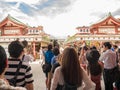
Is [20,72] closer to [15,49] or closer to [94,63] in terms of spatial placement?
[15,49]

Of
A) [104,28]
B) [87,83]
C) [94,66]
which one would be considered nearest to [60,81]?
[87,83]

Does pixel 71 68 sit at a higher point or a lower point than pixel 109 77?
higher

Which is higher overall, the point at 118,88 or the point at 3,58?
the point at 3,58

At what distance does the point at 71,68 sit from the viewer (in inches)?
163

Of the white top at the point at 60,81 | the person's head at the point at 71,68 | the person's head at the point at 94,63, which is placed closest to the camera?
the person's head at the point at 71,68

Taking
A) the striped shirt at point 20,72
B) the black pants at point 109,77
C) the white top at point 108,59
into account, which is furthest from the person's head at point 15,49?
the black pants at point 109,77

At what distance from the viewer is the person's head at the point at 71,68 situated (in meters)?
4.14

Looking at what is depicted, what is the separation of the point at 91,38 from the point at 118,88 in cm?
Answer: 3572

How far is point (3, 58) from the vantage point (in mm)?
2768

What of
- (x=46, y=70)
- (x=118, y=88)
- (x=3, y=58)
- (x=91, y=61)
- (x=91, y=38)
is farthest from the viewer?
(x=91, y=38)

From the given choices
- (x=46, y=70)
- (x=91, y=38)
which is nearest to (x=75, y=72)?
(x=46, y=70)

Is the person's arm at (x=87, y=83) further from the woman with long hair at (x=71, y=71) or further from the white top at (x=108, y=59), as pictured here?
the white top at (x=108, y=59)

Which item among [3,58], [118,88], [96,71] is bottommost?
[118,88]

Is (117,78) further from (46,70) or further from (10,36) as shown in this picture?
(10,36)
